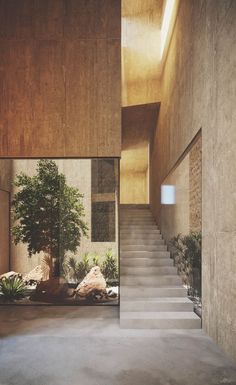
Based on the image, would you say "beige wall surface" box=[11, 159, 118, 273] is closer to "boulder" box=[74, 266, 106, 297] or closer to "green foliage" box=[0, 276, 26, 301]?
"green foliage" box=[0, 276, 26, 301]

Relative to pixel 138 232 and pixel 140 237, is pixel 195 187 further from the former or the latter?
pixel 138 232

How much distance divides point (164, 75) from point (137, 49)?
45.2 inches

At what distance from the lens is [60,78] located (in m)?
6.52

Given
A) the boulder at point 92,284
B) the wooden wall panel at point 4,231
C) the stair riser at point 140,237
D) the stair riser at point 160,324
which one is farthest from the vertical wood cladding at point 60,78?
the stair riser at point 140,237

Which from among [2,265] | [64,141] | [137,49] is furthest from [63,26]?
[2,265]

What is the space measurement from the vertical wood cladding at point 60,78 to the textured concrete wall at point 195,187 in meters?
1.44

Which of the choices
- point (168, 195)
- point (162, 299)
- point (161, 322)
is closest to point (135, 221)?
point (168, 195)

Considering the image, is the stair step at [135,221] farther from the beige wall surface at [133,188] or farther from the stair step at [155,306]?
the beige wall surface at [133,188]

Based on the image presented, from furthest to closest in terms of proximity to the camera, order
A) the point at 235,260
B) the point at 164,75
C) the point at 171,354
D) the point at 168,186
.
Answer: the point at 164,75
the point at 168,186
the point at 171,354
the point at 235,260

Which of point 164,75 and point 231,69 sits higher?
point 164,75

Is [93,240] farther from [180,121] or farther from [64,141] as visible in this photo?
[180,121]

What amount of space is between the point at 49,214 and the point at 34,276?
1.32m

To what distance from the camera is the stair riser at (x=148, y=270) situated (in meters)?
7.30

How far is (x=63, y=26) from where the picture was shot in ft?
21.5
